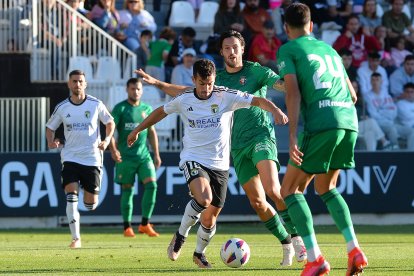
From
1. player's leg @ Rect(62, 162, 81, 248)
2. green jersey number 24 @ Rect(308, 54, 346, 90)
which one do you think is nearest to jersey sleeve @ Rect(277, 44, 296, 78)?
green jersey number 24 @ Rect(308, 54, 346, 90)

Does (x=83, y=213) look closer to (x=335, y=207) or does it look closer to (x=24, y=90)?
(x=24, y=90)

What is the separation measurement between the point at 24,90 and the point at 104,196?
329 centimetres

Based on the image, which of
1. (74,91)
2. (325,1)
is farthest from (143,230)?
(325,1)

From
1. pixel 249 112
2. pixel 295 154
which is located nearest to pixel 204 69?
pixel 249 112

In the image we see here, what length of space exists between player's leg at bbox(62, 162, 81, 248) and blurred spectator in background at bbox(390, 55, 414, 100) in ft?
32.6

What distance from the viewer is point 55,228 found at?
21.1 metres

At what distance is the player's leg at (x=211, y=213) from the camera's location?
1202 cm

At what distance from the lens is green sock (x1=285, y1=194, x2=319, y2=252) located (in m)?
9.90

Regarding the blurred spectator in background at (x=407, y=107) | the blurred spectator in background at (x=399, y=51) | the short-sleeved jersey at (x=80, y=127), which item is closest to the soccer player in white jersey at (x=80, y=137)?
the short-sleeved jersey at (x=80, y=127)

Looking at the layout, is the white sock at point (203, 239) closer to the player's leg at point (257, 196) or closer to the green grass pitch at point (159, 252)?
the green grass pitch at point (159, 252)

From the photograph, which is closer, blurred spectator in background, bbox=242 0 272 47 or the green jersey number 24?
the green jersey number 24

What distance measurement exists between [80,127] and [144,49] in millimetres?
7999

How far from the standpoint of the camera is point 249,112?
496 inches

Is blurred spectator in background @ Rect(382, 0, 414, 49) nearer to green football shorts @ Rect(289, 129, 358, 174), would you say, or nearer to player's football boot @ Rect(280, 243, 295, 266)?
player's football boot @ Rect(280, 243, 295, 266)
